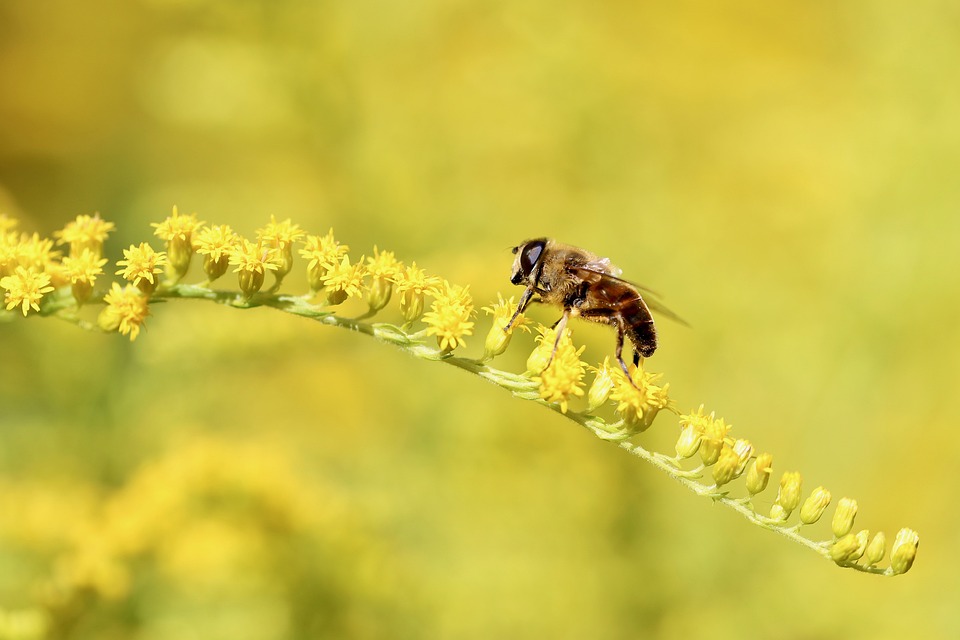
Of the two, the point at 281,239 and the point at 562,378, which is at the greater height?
the point at 281,239

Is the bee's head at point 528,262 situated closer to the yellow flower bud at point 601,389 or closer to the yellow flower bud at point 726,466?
the yellow flower bud at point 601,389

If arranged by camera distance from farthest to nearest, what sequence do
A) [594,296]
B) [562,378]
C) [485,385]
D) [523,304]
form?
[485,385] → [594,296] → [523,304] → [562,378]

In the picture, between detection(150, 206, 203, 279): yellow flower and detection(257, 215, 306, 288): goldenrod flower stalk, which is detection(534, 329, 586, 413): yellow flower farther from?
detection(150, 206, 203, 279): yellow flower

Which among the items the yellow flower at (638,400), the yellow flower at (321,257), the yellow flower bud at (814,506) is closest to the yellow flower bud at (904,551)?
the yellow flower bud at (814,506)

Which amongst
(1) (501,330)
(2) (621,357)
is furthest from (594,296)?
(1) (501,330)

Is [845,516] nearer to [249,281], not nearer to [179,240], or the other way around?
[249,281]
